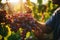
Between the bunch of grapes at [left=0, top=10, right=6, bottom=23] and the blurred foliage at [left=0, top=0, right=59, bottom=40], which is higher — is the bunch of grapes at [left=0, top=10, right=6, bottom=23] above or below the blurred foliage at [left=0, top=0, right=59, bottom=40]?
above

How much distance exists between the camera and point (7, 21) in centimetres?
184

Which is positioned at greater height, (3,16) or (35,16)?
(3,16)

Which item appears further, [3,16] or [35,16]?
[35,16]

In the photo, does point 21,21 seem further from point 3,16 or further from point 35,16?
point 35,16

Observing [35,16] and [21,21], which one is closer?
[21,21]

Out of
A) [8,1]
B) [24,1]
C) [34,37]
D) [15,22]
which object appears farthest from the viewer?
[24,1]

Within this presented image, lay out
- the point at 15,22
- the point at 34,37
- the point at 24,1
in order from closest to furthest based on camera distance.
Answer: the point at 15,22 → the point at 34,37 → the point at 24,1

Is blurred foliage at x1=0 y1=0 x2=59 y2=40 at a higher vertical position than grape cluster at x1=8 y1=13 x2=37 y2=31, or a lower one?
lower

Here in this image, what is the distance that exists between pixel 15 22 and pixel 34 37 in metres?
0.25

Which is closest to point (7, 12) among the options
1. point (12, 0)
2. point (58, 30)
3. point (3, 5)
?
point (3, 5)

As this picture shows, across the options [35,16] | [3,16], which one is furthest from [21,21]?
[35,16]

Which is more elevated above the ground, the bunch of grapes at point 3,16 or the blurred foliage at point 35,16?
the bunch of grapes at point 3,16

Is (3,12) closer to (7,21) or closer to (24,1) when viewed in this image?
(7,21)

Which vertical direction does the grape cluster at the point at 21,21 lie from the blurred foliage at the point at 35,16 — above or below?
above
